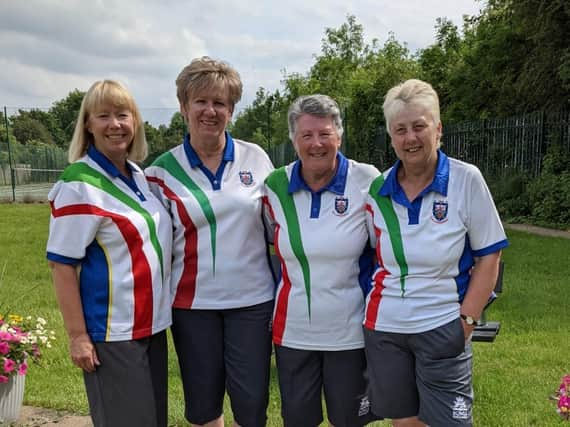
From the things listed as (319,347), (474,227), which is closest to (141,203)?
(319,347)

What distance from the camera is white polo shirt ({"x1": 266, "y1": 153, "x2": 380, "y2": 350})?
7.97ft

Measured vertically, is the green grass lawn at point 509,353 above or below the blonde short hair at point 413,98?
below

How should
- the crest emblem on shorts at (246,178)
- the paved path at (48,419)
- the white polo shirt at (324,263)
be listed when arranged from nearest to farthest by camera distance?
the white polo shirt at (324,263), the crest emblem on shorts at (246,178), the paved path at (48,419)

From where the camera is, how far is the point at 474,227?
7.28 ft

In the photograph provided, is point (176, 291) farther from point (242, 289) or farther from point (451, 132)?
point (451, 132)

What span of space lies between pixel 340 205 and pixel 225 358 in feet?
3.08

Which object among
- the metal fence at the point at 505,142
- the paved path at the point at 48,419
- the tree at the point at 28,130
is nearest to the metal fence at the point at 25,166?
the tree at the point at 28,130

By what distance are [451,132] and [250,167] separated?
13991 millimetres

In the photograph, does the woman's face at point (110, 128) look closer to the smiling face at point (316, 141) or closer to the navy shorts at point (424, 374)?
the smiling face at point (316, 141)

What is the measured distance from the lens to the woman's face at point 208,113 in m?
2.51

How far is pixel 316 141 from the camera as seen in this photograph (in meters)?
2.45

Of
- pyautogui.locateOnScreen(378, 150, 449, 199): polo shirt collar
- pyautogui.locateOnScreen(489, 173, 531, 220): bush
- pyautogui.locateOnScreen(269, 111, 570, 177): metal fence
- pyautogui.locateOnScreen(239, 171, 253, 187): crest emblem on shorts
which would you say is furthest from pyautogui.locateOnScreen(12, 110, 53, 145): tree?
pyautogui.locateOnScreen(378, 150, 449, 199): polo shirt collar

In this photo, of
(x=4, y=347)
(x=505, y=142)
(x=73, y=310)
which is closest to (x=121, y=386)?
(x=73, y=310)

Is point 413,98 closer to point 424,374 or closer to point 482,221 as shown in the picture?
A: point 482,221
